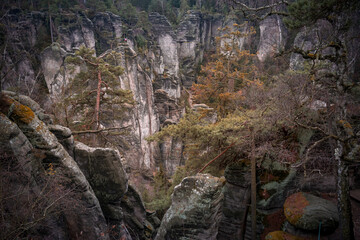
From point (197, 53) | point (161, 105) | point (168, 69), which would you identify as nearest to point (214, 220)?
point (161, 105)

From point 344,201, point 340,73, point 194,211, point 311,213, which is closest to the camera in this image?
point 344,201

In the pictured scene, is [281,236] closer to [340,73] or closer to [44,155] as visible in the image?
[340,73]

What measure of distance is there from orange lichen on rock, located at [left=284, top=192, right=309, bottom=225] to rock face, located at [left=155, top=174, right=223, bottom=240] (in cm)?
219

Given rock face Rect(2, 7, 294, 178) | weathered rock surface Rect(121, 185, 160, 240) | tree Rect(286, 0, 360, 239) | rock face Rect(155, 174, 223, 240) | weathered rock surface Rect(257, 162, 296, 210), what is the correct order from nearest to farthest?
1. tree Rect(286, 0, 360, 239)
2. rock face Rect(155, 174, 223, 240)
3. weathered rock surface Rect(257, 162, 296, 210)
4. weathered rock surface Rect(121, 185, 160, 240)
5. rock face Rect(2, 7, 294, 178)

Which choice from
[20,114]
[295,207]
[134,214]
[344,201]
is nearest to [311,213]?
[295,207]

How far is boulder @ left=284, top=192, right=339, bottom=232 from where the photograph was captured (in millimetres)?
5398

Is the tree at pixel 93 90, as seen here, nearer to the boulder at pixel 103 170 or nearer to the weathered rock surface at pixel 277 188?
the boulder at pixel 103 170

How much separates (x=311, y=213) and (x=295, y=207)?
1.83 feet

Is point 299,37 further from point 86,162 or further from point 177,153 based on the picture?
point 86,162

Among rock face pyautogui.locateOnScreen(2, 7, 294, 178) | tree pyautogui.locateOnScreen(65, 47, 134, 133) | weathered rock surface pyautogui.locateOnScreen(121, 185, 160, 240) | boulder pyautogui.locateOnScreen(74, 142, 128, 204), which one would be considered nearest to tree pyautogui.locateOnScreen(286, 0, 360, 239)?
boulder pyautogui.locateOnScreen(74, 142, 128, 204)

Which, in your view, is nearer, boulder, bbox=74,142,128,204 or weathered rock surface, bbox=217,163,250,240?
boulder, bbox=74,142,128,204

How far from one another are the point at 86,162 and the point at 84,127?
258cm

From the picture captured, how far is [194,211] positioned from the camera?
6336 mm

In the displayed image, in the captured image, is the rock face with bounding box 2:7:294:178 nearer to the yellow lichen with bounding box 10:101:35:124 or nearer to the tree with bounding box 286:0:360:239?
the yellow lichen with bounding box 10:101:35:124
